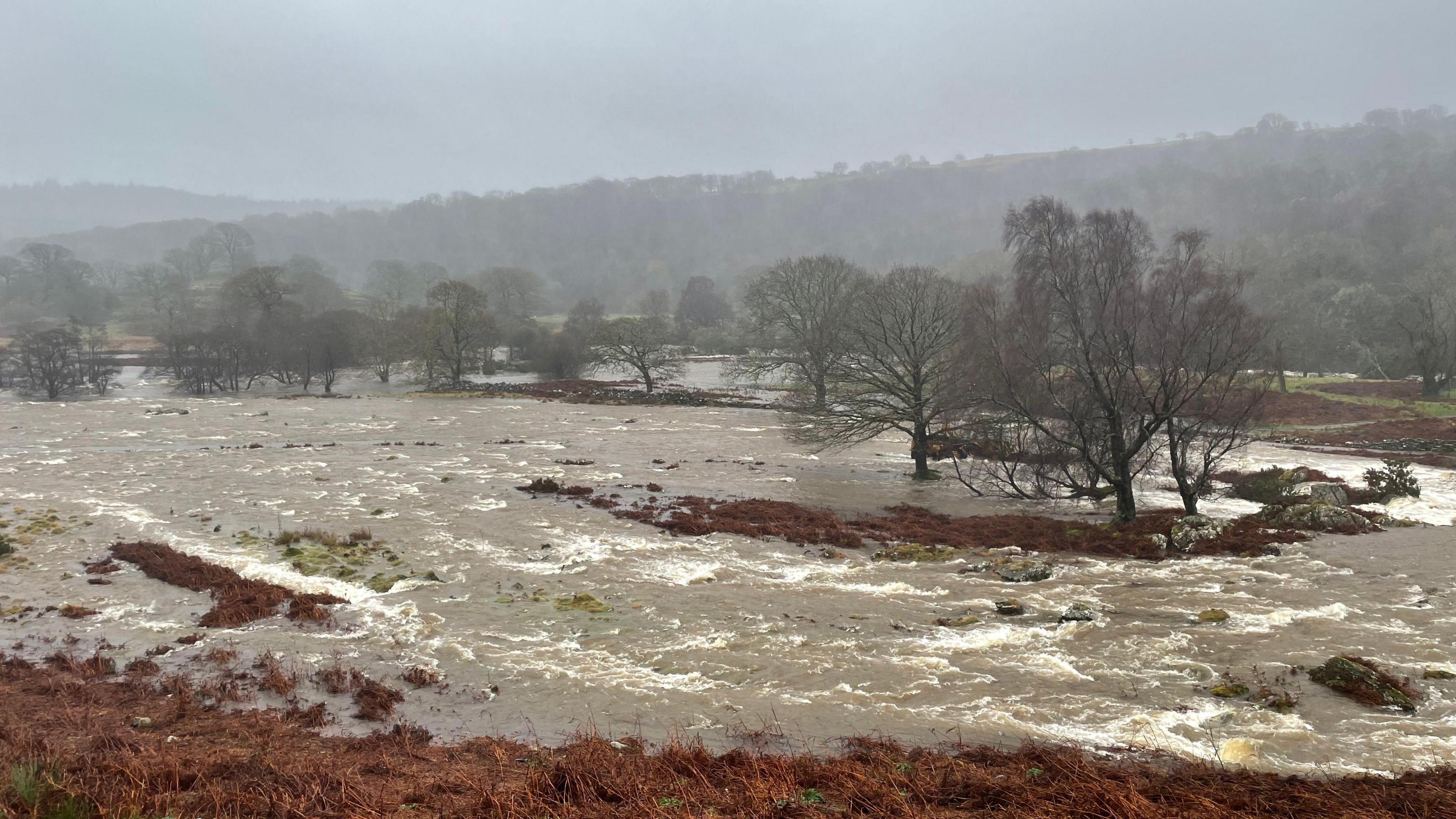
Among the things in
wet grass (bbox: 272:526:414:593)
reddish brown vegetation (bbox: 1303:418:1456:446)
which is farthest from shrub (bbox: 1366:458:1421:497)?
wet grass (bbox: 272:526:414:593)

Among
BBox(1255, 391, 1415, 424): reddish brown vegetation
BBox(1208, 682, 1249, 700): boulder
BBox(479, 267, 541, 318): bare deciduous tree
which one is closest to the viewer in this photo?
BBox(1208, 682, 1249, 700): boulder

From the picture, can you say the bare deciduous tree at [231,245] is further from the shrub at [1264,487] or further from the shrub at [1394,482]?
the shrub at [1394,482]

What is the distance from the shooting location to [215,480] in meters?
24.8

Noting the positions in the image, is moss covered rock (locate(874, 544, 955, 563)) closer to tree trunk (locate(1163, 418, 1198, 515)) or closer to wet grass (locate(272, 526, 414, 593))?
tree trunk (locate(1163, 418, 1198, 515))

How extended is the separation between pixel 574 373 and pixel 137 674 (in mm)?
68950

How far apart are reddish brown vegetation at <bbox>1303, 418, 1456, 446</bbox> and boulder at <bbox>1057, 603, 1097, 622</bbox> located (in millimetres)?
32167

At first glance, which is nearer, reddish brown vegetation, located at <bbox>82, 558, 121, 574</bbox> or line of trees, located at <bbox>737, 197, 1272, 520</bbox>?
reddish brown vegetation, located at <bbox>82, 558, 121, 574</bbox>

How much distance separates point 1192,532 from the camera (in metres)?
→ 16.1

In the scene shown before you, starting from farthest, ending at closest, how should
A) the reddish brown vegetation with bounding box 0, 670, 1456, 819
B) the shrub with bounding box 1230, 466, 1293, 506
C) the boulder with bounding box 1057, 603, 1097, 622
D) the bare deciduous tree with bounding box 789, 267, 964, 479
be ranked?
the bare deciduous tree with bounding box 789, 267, 964, 479 → the shrub with bounding box 1230, 466, 1293, 506 → the boulder with bounding box 1057, 603, 1097, 622 → the reddish brown vegetation with bounding box 0, 670, 1456, 819

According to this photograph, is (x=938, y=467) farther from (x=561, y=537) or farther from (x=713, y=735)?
(x=713, y=735)

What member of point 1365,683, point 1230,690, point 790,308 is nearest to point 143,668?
point 1230,690

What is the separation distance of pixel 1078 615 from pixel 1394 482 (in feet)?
55.7

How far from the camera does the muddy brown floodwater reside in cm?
837

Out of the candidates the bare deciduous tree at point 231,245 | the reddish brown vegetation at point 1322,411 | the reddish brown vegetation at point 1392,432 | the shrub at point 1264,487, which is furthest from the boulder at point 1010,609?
the bare deciduous tree at point 231,245
